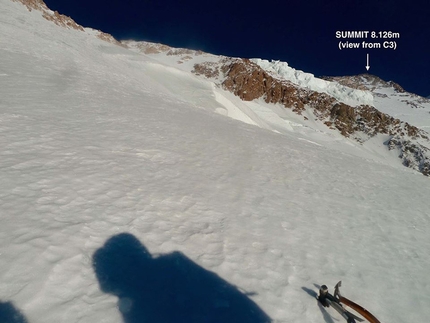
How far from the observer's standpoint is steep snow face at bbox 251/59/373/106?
122m

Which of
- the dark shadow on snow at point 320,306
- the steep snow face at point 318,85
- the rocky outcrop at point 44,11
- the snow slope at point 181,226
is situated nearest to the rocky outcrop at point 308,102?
the steep snow face at point 318,85

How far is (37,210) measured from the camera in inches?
147

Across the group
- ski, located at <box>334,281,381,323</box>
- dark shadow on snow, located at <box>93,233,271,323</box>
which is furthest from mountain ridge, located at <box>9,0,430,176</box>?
ski, located at <box>334,281,381,323</box>

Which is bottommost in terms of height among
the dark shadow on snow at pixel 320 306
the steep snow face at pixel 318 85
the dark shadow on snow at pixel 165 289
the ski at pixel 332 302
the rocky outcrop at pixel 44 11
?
the dark shadow on snow at pixel 165 289

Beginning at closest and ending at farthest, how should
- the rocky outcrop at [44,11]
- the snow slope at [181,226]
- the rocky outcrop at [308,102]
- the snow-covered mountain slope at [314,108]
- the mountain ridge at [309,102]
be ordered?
the snow slope at [181,226]
the rocky outcrop at [44,11]
the snow-covered mountain slope at [314,108]
the mountain ridge at [309,102]
the rocky outcrop at [308,102]

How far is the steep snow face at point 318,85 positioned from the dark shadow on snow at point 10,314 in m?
134

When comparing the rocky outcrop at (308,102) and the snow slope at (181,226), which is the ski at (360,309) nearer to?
the snow slope at (181,226)

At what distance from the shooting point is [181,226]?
4301 millimetres

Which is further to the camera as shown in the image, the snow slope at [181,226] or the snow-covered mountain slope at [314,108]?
the snow-covered mountain slope at [314,108]

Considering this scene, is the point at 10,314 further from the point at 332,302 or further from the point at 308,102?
the point at 308,102

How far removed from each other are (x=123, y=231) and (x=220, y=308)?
5.75 feet

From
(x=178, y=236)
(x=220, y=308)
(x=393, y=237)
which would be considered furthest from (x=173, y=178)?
(x=393, y=237)

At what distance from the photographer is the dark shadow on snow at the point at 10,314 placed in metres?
2.38

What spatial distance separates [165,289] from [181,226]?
49.6 inches
